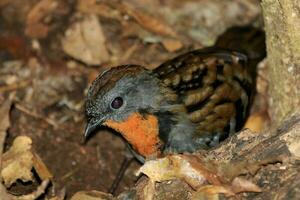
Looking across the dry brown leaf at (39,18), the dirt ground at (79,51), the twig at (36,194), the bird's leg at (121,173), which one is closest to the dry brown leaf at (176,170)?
the twig at (36,194)

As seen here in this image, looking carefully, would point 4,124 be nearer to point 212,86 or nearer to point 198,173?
point 212,86

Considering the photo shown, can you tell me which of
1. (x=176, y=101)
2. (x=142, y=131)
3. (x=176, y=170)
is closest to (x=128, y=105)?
(x=142, y=131)

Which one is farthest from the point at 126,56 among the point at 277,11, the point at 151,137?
the point at 277,11

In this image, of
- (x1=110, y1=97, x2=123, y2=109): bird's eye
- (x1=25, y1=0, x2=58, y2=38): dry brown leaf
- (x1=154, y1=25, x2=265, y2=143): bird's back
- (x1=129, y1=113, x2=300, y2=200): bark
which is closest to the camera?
(x1=129, y1=113, x2=300, y2=200): bark

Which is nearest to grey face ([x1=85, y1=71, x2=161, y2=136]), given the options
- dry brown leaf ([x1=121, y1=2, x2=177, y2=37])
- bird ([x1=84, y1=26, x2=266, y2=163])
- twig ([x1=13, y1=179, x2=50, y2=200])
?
bird ([x1=84, y1=26, x2=266, y2=163])

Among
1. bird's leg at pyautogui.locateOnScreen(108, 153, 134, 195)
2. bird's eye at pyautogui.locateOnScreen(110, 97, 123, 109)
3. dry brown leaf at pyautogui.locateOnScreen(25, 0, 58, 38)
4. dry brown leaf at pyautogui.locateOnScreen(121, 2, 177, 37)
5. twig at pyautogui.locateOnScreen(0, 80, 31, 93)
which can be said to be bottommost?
bird's leg at pyautogui.locateOnScreen(108, 153, 134, 195)

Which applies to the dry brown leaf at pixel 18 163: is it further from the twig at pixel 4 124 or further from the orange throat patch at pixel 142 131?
the orange throat patch at pixel 142 131

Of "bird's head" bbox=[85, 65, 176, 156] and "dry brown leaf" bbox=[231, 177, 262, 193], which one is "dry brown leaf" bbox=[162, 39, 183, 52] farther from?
"dry brown leaf" bbox=[231, 177, 262, 193]

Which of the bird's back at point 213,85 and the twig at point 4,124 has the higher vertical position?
the bird's back at point 213,85
